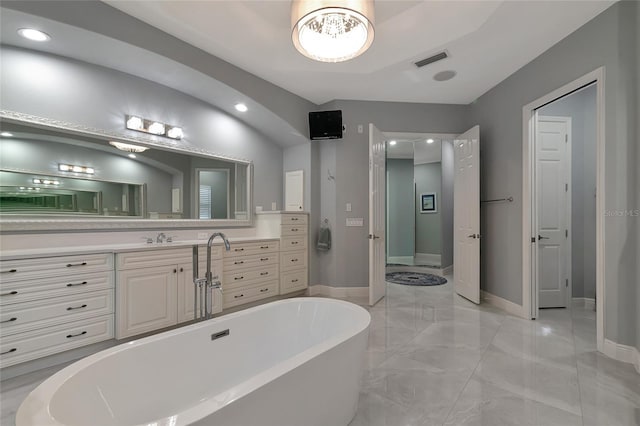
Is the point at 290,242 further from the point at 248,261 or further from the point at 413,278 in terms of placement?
the point at 413,278

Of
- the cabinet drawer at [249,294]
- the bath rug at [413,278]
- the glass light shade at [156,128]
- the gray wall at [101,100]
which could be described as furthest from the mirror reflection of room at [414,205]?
the glass light shade at [156,128]

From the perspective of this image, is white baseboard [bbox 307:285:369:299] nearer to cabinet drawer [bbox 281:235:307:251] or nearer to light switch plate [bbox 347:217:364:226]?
cabinet drawer [bbox 281:235:307:251]

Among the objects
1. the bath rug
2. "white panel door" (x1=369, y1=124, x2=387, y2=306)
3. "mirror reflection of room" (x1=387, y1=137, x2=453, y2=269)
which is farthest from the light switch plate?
"mirror reflection of room" (x1=387, y1=137, x2=453, y2=269)

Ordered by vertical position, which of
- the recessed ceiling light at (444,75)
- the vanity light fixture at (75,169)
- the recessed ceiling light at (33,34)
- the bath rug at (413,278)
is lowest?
the bath rug at (413,278)

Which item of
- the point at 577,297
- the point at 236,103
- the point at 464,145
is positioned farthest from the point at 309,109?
the point at 577,297

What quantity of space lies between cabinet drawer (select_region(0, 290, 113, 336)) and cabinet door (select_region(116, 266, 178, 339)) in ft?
0.34

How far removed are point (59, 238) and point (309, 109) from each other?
3142 millimetres

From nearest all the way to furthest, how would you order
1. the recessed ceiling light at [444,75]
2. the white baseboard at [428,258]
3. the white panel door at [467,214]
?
the recessed ceiling light at [444,75] < the white panel door at [467,214] < the white baseboard at [428,258]

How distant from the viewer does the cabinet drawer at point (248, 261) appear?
3221 mm

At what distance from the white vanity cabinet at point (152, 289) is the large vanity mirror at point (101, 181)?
1.77ft

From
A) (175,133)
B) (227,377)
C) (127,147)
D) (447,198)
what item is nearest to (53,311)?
(227,377)

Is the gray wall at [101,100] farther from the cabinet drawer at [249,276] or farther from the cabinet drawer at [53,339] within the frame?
the cabinet drawer at [53,339]

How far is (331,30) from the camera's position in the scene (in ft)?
6.79

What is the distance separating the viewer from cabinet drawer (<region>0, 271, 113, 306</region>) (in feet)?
6.30
